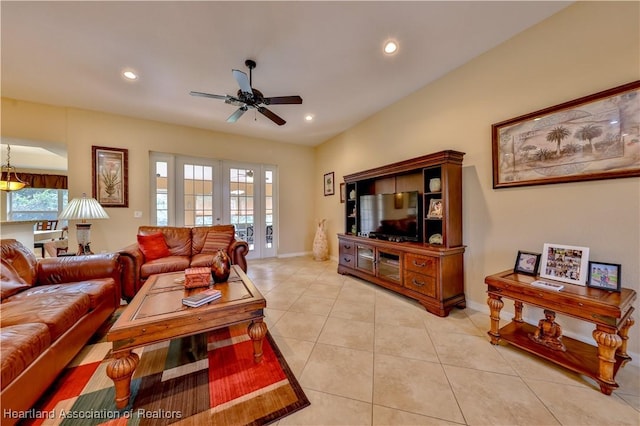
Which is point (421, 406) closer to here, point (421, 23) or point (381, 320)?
point (381, 320)

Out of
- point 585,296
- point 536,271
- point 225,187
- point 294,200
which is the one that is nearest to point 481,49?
→ point 536,271

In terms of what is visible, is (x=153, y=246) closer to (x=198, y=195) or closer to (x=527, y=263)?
(x=198, y=195)

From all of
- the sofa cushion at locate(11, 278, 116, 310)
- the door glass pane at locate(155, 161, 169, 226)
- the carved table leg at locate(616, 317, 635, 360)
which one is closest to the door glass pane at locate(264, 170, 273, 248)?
the door glass pane at locate(155, 161, 169, 226)

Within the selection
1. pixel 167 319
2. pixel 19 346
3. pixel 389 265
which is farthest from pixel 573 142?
pixel 19 346

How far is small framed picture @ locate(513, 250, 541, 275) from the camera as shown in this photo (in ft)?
6.56

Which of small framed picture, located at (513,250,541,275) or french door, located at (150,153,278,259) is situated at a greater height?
french door, located at (150,153,278,259)

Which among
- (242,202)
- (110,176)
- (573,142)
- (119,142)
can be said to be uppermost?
(119,142)

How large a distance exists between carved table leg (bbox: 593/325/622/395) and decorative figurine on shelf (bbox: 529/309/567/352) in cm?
31

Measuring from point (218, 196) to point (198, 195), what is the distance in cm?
37

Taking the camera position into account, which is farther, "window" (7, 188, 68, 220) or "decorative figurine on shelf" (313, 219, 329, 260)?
"window" (7, 188, 68, 220)

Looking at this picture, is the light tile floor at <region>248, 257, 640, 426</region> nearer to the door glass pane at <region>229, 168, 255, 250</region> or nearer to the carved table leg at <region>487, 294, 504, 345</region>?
the carved table leg at <region>487, 294, 504, 345</region>

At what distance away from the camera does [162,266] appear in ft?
9.39

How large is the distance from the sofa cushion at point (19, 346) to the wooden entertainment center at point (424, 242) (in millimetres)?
2991

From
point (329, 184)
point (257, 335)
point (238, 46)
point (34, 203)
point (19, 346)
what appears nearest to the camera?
point (19, 346)
